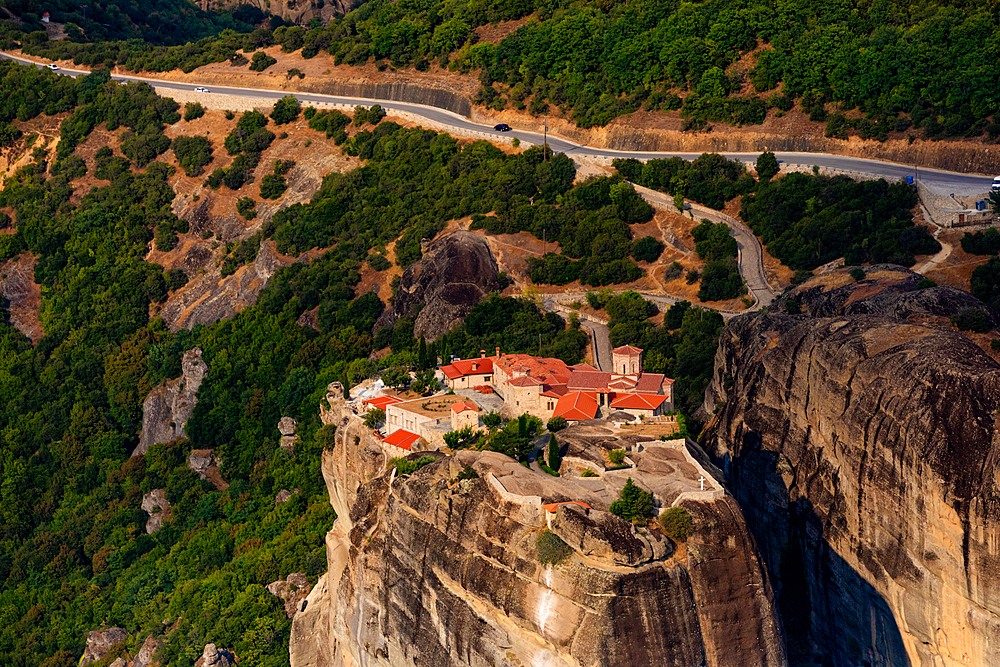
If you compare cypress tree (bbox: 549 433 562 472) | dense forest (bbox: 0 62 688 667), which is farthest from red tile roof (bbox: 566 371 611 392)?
dense forest (bbox: 0 62 688 667)

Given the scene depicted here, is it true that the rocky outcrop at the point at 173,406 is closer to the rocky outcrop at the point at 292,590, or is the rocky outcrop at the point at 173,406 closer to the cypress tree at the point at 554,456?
the rocky outcrop at the point at 292,590

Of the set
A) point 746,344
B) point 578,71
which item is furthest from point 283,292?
point 746,344

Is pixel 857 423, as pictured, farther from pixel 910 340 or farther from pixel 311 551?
pixel 311 551

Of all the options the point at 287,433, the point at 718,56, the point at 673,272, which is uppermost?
the point at 718,56

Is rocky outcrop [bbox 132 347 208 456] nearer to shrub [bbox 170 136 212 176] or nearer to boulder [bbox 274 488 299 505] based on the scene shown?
boulder [bbox 274 488 299 505]

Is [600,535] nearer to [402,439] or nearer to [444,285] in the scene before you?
[402,439]

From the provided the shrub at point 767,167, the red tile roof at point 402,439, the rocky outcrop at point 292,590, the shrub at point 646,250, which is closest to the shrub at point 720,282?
the shrub at point 646,250

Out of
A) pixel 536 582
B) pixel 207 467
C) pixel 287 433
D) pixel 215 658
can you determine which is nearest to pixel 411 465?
pixel 536 582
